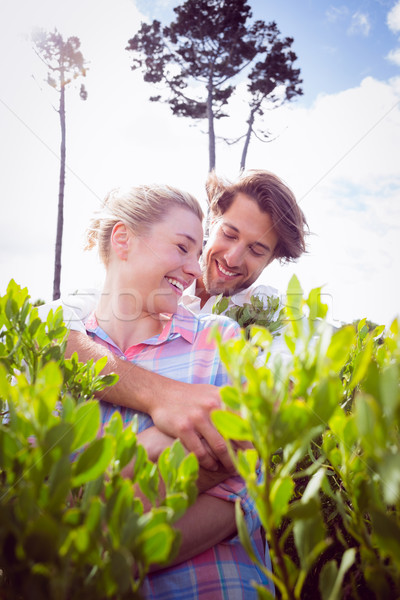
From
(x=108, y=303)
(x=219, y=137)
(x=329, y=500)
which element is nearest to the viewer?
(x=329, y=500)

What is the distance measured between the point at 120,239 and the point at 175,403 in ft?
5.97

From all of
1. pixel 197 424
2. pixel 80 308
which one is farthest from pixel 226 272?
pixel 197 424

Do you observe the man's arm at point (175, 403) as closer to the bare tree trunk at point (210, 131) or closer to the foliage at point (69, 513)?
the foliage at point (69, 513)

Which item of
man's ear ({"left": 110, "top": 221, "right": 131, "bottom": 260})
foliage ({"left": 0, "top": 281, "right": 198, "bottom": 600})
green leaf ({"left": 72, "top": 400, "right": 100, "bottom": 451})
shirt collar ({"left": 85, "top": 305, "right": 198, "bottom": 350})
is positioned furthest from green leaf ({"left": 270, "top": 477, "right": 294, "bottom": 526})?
man's ear ({"left": 110, "top": 221, "right": 131, "bottom": 260})

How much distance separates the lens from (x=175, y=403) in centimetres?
143

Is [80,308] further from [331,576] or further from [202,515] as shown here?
[331,576]

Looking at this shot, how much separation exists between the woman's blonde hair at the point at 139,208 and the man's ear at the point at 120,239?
0.15ft

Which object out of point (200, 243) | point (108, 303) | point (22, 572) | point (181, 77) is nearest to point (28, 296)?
point (22, 572)

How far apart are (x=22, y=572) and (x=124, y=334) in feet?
6.50

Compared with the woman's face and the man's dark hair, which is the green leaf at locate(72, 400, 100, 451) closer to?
the woman's face

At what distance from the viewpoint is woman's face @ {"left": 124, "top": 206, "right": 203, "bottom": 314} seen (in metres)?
2.48

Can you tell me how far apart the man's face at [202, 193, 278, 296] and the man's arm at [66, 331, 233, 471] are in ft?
7.89

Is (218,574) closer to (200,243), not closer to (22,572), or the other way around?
(22,572)

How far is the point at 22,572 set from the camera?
0.39 m
